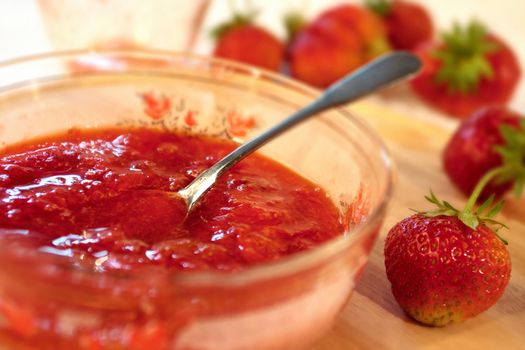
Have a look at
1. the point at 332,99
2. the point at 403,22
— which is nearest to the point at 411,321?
the point at 332,99

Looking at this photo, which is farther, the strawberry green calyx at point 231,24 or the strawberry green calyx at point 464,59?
the strawberry green calyx at point 231,24

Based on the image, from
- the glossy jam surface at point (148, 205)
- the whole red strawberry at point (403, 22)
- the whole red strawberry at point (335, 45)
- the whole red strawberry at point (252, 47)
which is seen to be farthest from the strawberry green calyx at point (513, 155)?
the whole red strawberry at point (403, 22)

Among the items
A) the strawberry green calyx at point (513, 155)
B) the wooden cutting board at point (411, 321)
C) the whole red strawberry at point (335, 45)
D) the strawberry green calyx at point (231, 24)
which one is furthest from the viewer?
the strawberry green calyx at point (231, 24)

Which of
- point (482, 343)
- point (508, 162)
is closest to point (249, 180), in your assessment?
point (482, 343)

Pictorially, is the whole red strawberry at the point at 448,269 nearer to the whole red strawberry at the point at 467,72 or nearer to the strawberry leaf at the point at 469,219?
the strawberry leaf at the point at 469,219

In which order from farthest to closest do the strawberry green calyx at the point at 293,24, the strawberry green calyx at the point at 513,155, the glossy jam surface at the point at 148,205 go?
the strawberry green calyx at the point at 293,24 < the strawberry green calyx at the point at 513,155 < the glossy jam surface at the point at 148,205

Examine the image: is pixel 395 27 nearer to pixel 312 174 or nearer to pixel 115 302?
pixel 312 174

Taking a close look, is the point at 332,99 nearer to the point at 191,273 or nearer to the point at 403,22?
the point at 191,273
